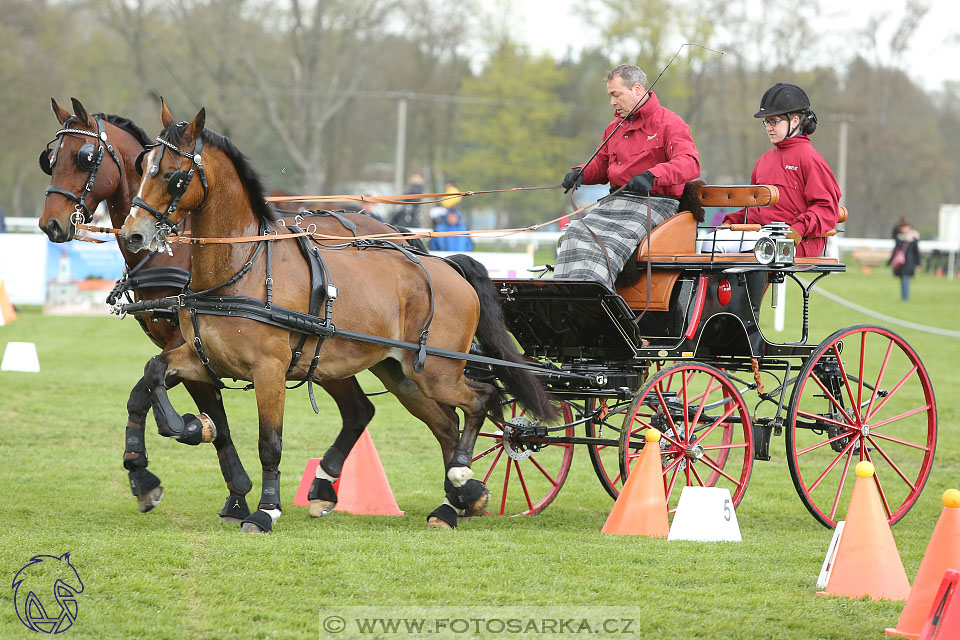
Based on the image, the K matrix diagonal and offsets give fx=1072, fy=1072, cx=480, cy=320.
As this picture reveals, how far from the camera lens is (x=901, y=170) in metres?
45.0

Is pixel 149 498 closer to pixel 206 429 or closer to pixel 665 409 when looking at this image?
pixel 206 429

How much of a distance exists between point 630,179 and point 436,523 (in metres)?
2.34

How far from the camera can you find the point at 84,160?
586cm

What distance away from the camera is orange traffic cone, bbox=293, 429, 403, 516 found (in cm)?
651

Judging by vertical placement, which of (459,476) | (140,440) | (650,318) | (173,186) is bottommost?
(459,476)

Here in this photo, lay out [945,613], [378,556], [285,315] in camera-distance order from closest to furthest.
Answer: [945,613] < [378,556] < [285,315]

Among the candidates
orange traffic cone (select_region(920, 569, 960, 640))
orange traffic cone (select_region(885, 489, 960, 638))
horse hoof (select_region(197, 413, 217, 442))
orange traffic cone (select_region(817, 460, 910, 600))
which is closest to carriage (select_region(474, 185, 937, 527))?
orange traffic cone (select_region(817, 460, 910, 600))

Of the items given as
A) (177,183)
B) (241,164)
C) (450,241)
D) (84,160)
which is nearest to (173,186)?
(177,183)

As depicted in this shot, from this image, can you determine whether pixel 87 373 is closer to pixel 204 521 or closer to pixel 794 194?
pixel 204 521

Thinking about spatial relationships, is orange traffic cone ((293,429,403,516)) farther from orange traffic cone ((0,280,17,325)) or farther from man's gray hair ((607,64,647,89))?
orange traffic cone ((0,280,17,325))

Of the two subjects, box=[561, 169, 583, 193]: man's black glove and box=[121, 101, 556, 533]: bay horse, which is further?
box=[561, 169, 583, 193]: man's black glove

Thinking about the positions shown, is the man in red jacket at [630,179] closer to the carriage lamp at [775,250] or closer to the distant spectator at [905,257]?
the carriage lamp at [775,250]

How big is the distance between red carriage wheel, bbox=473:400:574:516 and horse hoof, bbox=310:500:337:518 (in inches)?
36.6

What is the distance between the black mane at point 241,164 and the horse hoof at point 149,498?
1.55 m
